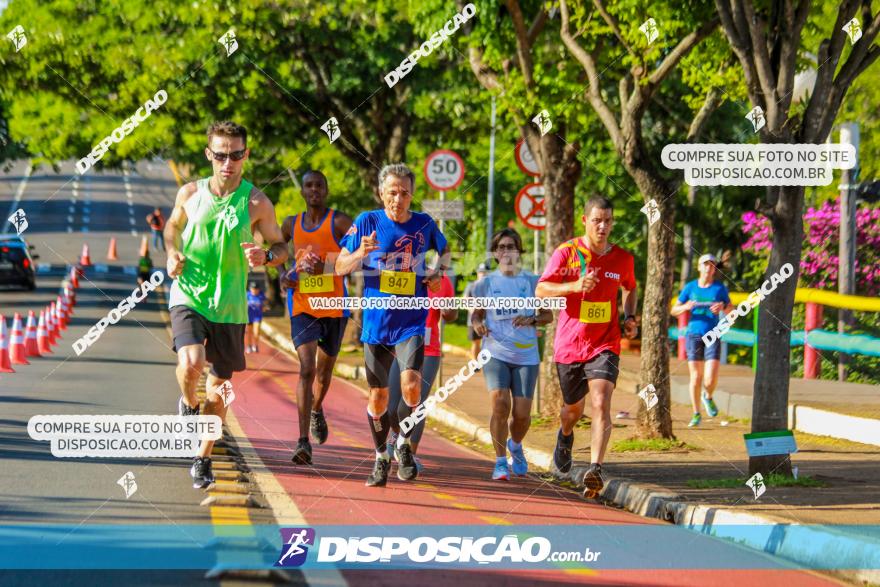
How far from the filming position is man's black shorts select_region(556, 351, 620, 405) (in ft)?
36.3

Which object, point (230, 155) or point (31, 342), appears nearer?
point (230, 155)

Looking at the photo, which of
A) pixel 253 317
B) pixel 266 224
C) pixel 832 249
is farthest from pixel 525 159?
pixel 253 317

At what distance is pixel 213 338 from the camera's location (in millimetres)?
9656

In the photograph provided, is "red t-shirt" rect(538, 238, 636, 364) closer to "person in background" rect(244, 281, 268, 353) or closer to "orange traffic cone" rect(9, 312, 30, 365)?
"orange traffic cone" rect(9, 312, 30, 365)

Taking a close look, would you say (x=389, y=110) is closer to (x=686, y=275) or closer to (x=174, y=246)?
(x=686, y=275)

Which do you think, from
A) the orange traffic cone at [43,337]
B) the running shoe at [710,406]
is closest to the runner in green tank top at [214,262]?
the running shoe at [710,406]

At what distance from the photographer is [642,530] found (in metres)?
9.55

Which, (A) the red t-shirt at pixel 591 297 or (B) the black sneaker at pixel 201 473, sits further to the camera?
(A) the red t-shirt at pixel 591 297

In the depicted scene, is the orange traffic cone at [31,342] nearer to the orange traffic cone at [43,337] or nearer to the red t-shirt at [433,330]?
the orange traffic cone at [43,337]

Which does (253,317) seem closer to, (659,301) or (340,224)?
(659,301)

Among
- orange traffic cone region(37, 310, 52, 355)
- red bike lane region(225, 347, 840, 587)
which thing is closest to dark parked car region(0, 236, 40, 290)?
orange traffic cone region(37, 310, 52, 355)

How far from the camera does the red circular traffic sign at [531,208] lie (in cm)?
1842

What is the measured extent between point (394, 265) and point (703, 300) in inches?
278

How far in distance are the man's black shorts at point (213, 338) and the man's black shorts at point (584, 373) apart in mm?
2740
